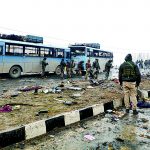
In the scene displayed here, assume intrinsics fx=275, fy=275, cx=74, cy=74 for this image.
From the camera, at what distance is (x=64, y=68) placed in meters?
23.5

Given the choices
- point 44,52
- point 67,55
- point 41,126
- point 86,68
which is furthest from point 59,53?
point 41,126

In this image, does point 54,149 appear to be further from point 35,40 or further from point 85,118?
point 35,40

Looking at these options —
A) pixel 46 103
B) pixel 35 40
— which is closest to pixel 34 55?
pixel 35 40

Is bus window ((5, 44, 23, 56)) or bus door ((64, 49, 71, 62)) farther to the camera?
bus door ((64, 49, 71, 62))

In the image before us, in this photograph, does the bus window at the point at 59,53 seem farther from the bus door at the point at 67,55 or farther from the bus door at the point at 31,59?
the bus door at the point at 31,59

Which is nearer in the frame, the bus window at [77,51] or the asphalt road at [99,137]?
the asphalt road at [99,137]

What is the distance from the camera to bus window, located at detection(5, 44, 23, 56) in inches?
758

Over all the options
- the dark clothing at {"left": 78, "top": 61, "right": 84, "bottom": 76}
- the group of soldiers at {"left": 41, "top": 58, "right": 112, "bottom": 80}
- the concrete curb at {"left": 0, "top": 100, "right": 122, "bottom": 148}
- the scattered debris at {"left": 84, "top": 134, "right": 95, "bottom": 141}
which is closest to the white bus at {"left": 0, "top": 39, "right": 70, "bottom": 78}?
the group of soldiers at {"left": 41, "top": 58, "right": 112, "bottom": 80}

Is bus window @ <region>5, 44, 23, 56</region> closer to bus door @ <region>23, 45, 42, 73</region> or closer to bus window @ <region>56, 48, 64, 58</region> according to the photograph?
bus door @ <region>23, 45, 42, 73</region>

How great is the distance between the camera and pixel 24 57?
20.8 metres

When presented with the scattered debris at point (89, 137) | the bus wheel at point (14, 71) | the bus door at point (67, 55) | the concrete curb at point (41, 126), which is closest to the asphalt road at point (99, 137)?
the scattered debris at point (89, 137)

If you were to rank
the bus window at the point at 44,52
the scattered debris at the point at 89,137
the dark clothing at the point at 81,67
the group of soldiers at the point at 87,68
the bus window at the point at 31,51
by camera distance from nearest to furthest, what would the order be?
the scattered debris at the point at 89,137 → the bus window at the point at 31,51 → the group of soldiers at the point at 87,68 → the bus window at the point at 44,52 → the dark clothing at the point at 81,67

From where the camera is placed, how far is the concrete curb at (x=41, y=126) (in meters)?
4.91

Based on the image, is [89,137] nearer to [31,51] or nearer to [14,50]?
[14,50]
